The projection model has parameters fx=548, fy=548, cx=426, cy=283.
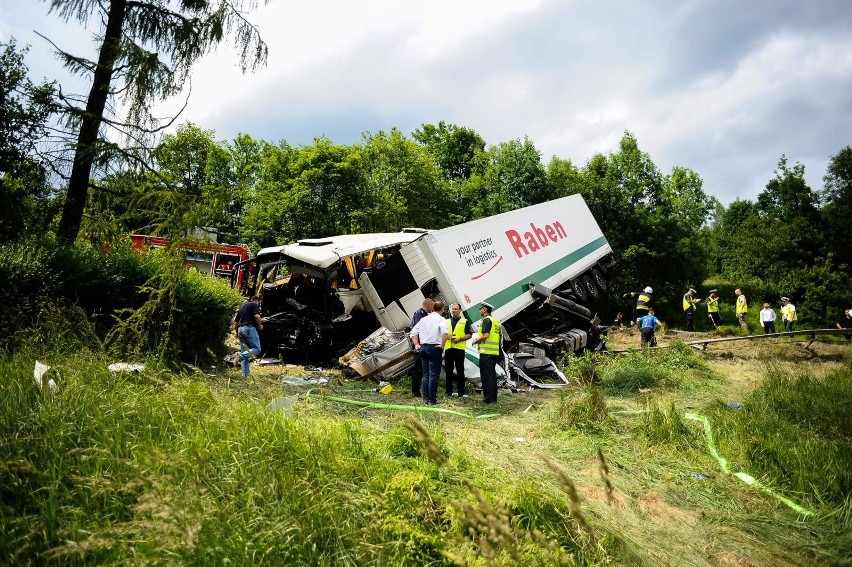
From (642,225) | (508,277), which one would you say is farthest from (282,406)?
(642,225)

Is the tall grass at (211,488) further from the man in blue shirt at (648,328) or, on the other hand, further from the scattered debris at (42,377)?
the man in blue shirt at (648,328)

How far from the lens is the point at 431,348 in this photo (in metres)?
7.38

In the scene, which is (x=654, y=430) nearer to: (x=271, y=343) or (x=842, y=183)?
(x=271, y=343)

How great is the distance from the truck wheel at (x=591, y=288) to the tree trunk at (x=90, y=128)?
395 inches

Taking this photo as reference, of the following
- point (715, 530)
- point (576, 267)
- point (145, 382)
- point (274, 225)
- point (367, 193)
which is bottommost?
point (715, 530)

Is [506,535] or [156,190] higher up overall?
[156,190]

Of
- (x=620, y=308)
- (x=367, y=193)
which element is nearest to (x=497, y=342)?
(x=367, y=193)

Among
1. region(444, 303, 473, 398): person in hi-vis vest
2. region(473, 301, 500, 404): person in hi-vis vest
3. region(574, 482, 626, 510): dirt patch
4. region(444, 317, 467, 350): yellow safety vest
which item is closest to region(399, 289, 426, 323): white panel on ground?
region(444, 303, 473, 398): person in hi-vis vest

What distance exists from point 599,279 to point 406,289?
6736mm

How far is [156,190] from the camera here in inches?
267

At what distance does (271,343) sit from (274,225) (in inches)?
634

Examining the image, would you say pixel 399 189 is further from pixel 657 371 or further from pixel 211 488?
pixel 211 488

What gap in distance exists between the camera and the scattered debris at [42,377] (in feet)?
11.5

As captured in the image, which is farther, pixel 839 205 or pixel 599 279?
pixel 839 205
